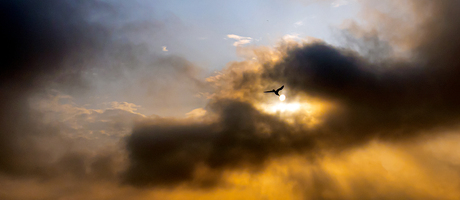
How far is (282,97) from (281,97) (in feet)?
2.04

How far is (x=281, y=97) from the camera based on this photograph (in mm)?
144625

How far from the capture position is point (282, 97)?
144125mm
